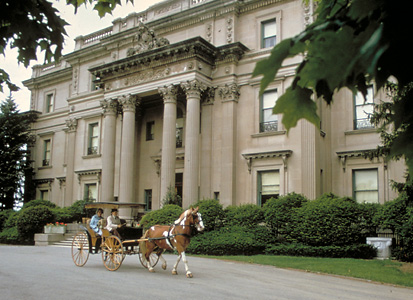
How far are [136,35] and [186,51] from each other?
554 centimetres

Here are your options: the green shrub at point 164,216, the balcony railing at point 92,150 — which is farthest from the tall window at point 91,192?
the green shrub at point 164,216

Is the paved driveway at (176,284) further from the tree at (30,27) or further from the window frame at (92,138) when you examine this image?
the window frame at (92,138)

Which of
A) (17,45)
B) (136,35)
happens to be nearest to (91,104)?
(136,35)

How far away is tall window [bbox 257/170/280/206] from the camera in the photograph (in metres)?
27.2

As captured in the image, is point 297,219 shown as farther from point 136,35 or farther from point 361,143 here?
point 136,35

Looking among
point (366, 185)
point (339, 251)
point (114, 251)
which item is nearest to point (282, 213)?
point (339, 251)

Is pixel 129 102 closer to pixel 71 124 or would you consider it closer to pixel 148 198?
pixel 148 198

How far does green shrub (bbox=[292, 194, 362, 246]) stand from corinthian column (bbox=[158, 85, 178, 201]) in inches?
385

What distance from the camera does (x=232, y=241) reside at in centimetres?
2025

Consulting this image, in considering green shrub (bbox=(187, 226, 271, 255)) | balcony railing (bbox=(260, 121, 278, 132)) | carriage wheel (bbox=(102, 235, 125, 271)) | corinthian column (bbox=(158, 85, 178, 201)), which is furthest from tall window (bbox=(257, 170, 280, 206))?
carriage wheel (bbox=(102, 235, 125, 271))

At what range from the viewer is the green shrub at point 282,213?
21.6 m

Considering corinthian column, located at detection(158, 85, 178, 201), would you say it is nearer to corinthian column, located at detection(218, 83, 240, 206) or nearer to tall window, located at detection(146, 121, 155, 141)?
corinthian column, located at detection(218, 83, 240, 206)

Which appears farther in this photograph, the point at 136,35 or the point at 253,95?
the point at 136,35

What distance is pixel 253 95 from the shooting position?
94.0 ft
